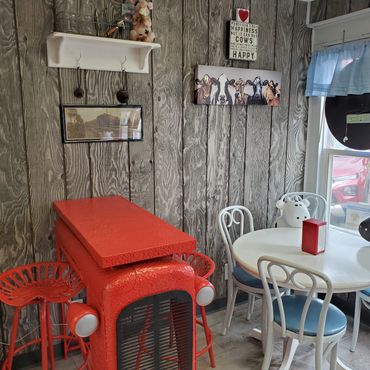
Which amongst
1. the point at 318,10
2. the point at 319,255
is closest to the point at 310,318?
the point at 319,255

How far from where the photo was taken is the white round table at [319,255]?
1.89 m

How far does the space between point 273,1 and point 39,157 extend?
1.95m

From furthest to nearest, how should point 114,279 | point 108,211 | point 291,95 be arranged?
point 291,95 → point 108,211 → point 114,279

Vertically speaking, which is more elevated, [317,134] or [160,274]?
[317,134]

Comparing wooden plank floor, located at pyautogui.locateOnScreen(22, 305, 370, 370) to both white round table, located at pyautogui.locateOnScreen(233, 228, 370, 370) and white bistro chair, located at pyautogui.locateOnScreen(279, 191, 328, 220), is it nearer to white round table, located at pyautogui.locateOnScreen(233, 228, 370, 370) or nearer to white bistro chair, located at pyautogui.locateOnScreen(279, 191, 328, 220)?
white round table, located at pyautogui.locateOnScreen(233, 228, 370, 370)

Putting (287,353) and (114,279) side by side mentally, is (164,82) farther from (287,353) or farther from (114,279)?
(287,353)

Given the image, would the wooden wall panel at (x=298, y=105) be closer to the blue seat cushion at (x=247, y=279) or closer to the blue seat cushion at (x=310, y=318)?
the blue seat cushion at (x=247, y=279)

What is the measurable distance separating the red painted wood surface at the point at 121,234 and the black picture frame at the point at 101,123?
419mm

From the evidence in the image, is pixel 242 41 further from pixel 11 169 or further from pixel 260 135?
pixel 11 169

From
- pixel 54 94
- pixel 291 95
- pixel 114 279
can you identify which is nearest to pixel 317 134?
pixel 291 95

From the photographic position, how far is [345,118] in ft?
9.39

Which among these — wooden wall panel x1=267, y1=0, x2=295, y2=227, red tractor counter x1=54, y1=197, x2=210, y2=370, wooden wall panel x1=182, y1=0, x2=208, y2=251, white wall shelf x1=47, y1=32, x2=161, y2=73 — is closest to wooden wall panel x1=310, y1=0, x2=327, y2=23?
wooden wall panel x1=267, y1=0, x2=295, y2=227

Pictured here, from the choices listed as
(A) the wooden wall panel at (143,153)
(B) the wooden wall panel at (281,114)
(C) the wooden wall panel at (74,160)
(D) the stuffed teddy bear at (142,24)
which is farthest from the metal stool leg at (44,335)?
(B) the wooden wall panel at (281,114)

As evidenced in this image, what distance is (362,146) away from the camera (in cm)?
277
